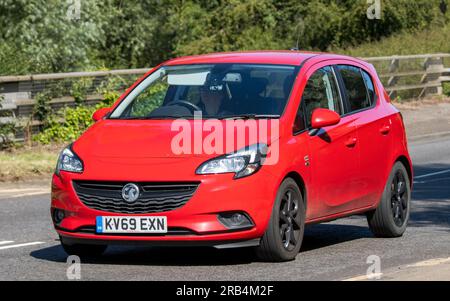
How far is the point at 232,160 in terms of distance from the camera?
9906 mm

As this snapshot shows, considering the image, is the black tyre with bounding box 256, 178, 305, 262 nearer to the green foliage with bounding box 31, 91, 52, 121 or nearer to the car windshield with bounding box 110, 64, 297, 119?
the car windshield with bounding box 110, 64, 297, 119

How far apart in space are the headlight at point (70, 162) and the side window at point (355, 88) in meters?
2.94

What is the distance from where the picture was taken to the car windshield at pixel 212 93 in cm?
1091

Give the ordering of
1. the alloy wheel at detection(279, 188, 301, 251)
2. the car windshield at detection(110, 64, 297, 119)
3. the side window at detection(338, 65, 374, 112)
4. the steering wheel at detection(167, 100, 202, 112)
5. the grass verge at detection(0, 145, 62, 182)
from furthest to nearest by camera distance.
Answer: the grass verge at detection(0, 145, 62, 182), the side window at detection(338, 65, 374, 112), the steering wheel at detection(167, 100, 202, 112), the car windshield at detection(110, 64, 297, 119), the alloy wheel at detection(279, 188, 301, 251)

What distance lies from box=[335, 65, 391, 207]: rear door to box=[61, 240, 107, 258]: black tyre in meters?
2.40

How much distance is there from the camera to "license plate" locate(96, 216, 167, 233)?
984 centimetres

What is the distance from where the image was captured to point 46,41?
3472cm

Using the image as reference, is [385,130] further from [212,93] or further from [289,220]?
[289,220]

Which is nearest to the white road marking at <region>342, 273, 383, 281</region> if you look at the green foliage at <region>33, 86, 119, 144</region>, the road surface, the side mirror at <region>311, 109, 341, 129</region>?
the road surface

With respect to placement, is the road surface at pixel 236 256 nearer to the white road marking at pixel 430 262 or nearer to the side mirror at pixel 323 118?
the white road marking at pixel 430 262

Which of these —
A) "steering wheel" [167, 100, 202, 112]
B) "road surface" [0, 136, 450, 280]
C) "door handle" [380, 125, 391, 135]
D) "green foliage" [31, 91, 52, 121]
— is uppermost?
"steering wheel" [167, 100, 202, 112]

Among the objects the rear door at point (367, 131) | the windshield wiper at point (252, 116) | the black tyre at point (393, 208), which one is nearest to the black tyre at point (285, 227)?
the windshield wiper at point (252, 116)

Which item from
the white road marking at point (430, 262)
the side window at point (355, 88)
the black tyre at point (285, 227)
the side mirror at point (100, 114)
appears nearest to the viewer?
the white road marking at point (430, 262)
